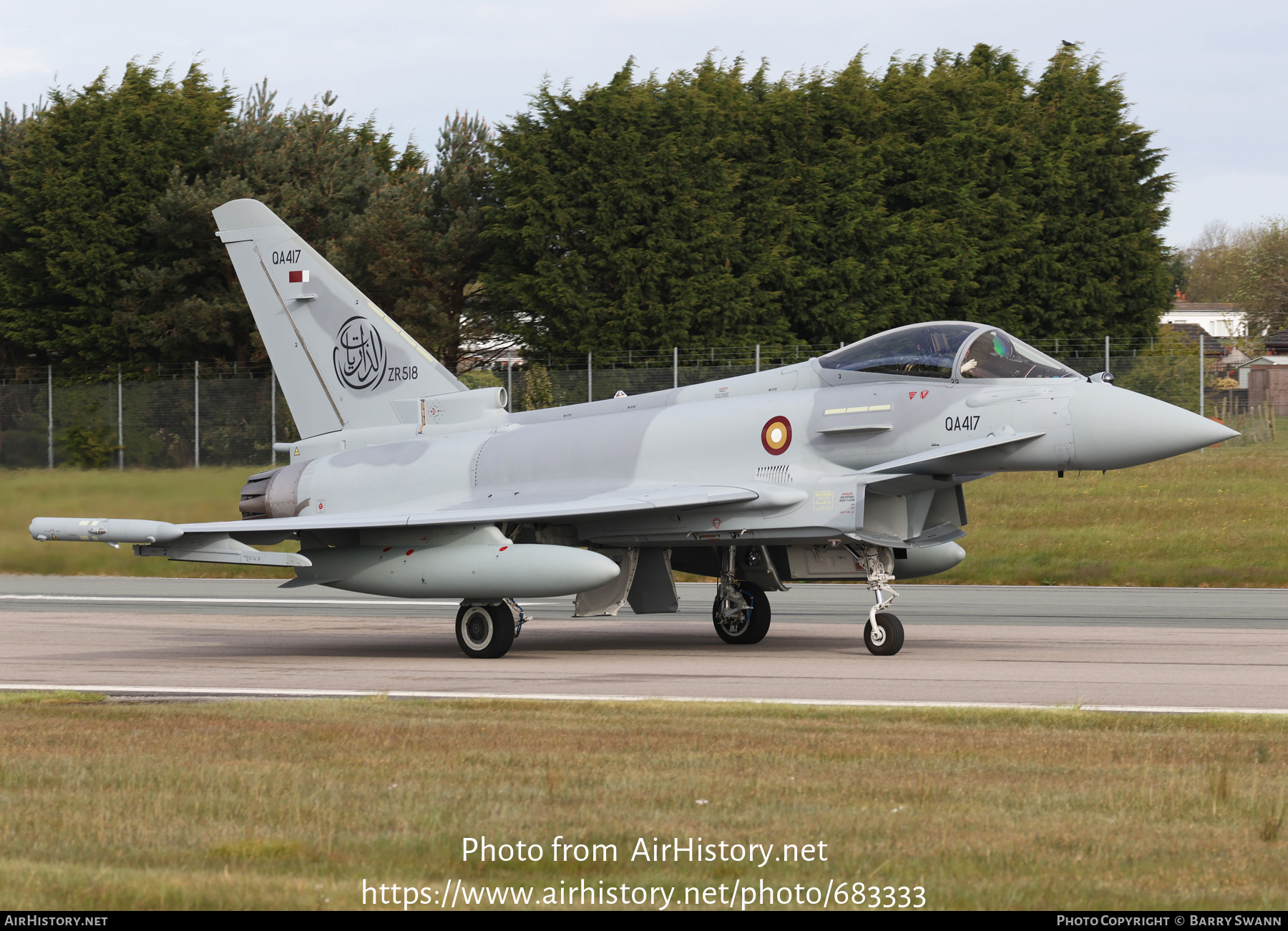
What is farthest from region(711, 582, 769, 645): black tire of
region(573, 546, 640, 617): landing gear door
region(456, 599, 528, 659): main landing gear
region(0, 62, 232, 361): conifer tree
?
region(0, 62, 232, 361): conifer tree

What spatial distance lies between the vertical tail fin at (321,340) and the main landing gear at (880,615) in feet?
18.4

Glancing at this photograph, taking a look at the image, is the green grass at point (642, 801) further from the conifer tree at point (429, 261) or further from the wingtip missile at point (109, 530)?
the conifer tree at point (429, 261)

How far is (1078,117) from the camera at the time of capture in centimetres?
4381

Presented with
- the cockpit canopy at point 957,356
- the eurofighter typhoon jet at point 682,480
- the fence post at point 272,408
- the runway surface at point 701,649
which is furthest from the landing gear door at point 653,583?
the fence post at point 272,408

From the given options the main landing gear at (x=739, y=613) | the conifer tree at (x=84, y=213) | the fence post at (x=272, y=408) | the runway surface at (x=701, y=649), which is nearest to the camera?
the runway surface at (x=701, y=649)

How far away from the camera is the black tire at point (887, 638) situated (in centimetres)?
1404

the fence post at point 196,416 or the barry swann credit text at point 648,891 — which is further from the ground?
the fence post at point 196,416

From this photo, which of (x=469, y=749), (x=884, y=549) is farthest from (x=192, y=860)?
(x=884, y=549)

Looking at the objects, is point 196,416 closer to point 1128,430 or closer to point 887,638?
point 887,638

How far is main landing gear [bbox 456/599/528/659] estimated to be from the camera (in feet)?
48.8

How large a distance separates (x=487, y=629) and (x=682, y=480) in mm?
2579

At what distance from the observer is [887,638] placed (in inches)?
554

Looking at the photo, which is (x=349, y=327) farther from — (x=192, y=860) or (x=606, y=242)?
(x=606, y=242)

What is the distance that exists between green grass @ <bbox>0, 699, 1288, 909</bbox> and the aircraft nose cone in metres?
4.18
